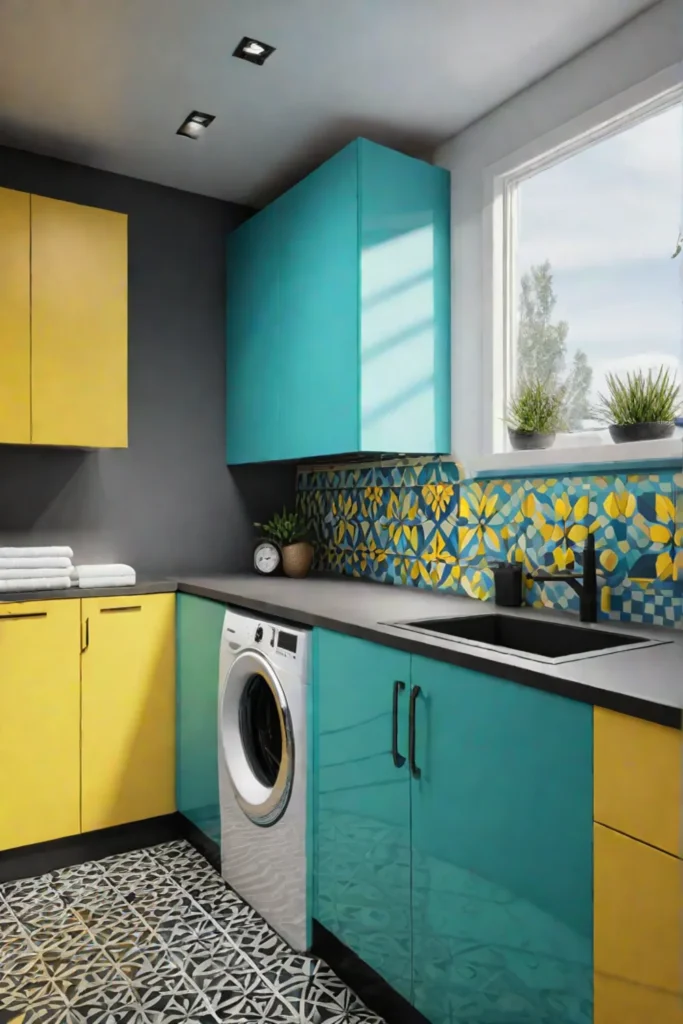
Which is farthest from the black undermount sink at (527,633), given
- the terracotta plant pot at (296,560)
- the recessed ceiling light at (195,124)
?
the recessed ceiling light at (195,124)

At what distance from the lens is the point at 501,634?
218 centimetres

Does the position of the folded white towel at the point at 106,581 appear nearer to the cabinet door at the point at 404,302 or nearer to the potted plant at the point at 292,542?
the potted plant at the point at 292,542

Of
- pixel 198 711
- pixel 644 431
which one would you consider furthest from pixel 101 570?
pixel 644 431

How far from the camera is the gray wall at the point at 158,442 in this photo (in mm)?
2938

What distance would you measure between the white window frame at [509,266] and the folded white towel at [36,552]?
58.4 inches

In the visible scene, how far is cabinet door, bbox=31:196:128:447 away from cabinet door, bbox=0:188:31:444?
24 millimetres

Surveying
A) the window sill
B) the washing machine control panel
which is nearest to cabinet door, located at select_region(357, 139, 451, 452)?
the window sill

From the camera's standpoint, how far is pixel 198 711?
2.66 metres

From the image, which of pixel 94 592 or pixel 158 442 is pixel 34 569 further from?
pixel 158 442

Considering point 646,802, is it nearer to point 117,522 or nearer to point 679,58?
point 679,58

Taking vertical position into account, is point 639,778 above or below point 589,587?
below

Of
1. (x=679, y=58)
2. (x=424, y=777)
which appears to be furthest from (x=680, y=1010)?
(x=679, y=58)

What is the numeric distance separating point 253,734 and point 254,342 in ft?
5.15

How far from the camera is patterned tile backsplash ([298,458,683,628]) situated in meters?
1.96
